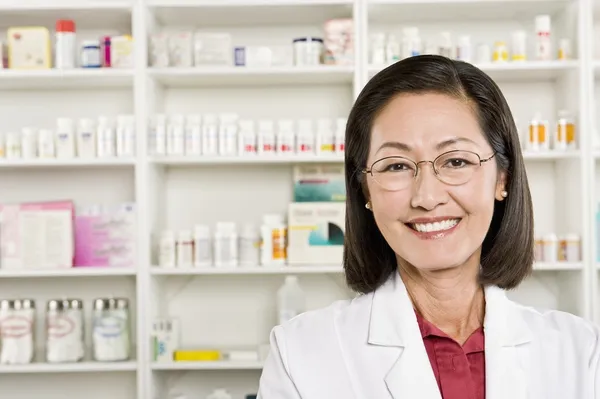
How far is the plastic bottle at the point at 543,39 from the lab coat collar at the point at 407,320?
1974 mm

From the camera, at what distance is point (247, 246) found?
10.1 feet

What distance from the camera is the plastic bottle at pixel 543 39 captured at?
120 inches

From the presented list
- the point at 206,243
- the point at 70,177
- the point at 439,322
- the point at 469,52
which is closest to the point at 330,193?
the point at 206,243

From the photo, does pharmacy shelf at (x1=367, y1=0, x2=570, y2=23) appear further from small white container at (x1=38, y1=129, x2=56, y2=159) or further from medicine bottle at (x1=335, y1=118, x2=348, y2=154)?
small white container at (x1=38, y1=129, x2=56, y2=159)

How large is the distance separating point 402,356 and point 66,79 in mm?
2283

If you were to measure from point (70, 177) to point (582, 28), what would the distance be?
6.49 feet

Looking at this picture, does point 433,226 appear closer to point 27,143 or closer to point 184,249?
point 184,249

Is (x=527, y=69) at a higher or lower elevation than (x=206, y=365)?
higher

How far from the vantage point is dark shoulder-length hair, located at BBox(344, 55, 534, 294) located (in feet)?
3.89

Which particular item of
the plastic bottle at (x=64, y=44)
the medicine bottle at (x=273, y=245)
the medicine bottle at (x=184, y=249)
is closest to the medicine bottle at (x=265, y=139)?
the medicine bottle at (x=273, y=245)

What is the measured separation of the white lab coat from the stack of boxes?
5.95 ft

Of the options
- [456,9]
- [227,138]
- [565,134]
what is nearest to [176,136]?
[227,138]

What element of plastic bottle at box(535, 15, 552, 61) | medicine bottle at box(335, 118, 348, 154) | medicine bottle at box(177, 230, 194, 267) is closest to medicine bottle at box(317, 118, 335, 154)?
medicine bottle at box(335, 118, 348, 154)

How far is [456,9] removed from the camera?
10.3ft
